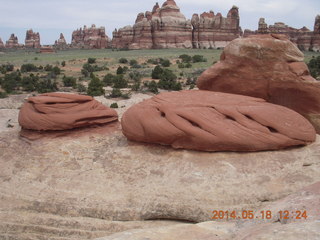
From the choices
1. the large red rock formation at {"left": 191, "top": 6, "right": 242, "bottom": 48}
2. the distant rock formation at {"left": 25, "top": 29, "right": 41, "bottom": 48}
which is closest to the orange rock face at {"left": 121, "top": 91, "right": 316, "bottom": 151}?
the large red rock formation at {"left": 191, "top": 6, "right": 242, "bottom": 48}

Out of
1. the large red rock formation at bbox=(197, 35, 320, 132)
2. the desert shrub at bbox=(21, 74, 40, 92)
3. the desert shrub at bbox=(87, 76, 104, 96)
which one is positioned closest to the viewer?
the large red rock formation at bbox=(197, 35, 320, 132)

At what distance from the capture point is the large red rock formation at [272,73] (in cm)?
938

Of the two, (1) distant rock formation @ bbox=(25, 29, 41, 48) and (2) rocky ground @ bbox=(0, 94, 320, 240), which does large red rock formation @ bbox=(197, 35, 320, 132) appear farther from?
(1) distant rock formation @ bbox=(25, 29, 41, 48)

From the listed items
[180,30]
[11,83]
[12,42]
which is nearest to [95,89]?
[11,83]

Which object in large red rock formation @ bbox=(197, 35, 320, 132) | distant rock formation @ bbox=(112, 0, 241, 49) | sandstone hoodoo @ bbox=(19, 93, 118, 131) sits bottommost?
sandstone hoodoo @ bbox=(19, 93, 118, 131)

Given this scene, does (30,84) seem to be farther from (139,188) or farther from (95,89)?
(139,188)

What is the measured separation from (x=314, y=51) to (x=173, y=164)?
2103 inches

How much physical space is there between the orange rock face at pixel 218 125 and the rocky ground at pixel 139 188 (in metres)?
0.25

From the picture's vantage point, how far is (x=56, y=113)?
377 inches

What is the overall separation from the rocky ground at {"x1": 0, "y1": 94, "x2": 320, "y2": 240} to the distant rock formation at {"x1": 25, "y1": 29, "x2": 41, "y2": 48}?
98.3m

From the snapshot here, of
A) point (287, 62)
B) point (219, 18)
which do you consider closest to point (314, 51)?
point (219, 18)

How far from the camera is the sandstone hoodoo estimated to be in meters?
9.45

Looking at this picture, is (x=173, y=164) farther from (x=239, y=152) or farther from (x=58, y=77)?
(x=58, y=77)
